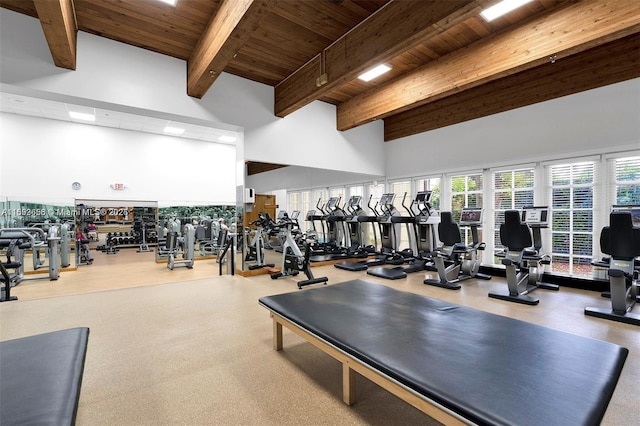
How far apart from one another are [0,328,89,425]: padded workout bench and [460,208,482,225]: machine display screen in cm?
562

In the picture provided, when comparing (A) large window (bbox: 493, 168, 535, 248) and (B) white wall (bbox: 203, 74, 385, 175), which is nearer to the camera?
(B) white wall (bbox: 203, 74, 385, 175)

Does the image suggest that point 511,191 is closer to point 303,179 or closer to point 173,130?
point 303,179

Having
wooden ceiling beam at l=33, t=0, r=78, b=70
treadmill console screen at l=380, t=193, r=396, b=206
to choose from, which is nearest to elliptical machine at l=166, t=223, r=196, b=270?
wooden ceiling beam at l=33, t=0, r=78, b=70

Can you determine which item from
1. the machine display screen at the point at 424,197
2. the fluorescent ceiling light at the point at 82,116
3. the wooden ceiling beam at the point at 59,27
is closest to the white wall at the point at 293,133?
the wooden ceiling beam at the point at 59,27

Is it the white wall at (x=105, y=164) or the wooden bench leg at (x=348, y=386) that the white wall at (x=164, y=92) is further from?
the wooden bench leg at (x=348, y=386)

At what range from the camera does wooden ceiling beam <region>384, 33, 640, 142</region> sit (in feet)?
15.4

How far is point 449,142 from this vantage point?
6.95 meters

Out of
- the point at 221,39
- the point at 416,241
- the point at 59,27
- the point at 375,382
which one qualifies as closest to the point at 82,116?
the point at 59,27

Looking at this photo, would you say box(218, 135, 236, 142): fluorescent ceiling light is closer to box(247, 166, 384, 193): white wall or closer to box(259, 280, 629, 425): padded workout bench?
box(247, 166, 384, 193): white wall

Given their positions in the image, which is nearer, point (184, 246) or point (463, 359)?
point (463, 359)

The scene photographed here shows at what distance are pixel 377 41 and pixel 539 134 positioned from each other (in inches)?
151

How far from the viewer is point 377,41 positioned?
386 cm

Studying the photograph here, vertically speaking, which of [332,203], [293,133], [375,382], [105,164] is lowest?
[375,382]

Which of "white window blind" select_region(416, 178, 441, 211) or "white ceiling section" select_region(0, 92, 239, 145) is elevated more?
"white ceiling section" select_region(0, 92, 239, 145)
